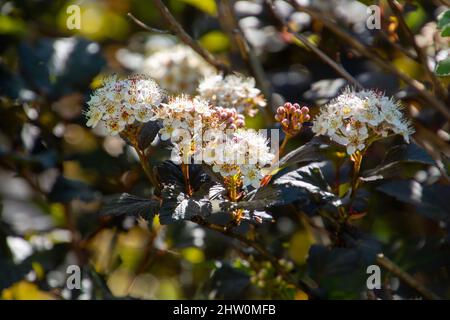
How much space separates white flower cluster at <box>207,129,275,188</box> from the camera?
134 cm

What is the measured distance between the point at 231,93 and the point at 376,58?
1.58 ft

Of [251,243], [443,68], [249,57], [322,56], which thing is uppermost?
[443,68]

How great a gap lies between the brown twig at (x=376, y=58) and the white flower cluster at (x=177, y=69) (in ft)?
1.52

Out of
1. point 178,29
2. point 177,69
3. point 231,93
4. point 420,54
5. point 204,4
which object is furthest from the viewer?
point 204,4

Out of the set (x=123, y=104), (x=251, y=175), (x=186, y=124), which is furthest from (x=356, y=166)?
(x=123, y=104)

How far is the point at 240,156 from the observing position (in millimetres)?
1354

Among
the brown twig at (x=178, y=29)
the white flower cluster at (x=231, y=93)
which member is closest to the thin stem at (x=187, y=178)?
the white flower cluster at (x=231, y=93)

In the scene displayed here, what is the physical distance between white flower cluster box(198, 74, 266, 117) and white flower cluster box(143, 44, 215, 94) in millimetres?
501

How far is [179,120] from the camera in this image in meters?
1.37

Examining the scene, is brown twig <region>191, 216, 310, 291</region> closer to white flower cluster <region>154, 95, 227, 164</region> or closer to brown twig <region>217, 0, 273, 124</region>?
white flower cluster <region>154, 95, 227, 164</region>

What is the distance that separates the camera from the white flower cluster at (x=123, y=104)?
1.38 metres

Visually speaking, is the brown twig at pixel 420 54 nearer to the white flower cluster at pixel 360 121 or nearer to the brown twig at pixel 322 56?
the brown twig at pixel 322 56

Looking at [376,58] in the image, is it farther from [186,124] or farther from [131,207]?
[131,207]

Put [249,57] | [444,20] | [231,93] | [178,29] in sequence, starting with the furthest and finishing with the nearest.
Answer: [249,57] < [178,29] < [231,93] < [444,20]
